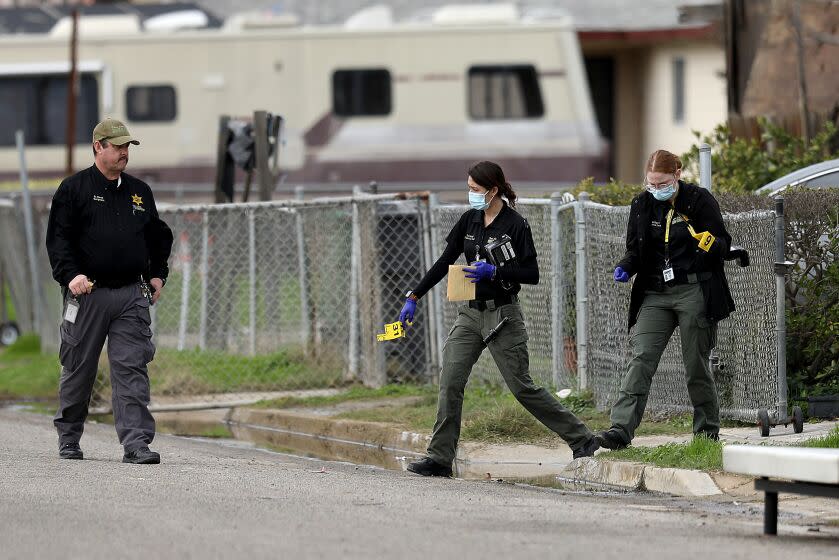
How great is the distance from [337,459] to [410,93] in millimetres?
14176

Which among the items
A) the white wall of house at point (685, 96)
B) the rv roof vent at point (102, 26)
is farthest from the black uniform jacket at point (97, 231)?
the white wall of house at point (685, 96)

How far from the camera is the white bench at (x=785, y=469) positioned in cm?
731

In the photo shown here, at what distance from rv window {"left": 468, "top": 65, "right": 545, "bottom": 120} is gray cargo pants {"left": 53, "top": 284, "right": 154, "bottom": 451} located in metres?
15.5

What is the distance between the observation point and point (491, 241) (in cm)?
996

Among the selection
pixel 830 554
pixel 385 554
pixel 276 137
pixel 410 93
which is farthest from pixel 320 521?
pixel 410 93

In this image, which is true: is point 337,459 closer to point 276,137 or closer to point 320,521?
point 320,521

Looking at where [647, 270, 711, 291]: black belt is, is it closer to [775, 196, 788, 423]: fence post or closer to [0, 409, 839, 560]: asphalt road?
[775, 196, 788, 423]: fence post

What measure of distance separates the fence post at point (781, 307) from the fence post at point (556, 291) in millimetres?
2305

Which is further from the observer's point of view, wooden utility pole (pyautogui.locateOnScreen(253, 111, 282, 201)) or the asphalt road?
wooden utility pole (pyautogui.locateOnScreen(253, 111, 282, 201))

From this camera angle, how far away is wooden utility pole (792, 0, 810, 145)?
52.5 feet

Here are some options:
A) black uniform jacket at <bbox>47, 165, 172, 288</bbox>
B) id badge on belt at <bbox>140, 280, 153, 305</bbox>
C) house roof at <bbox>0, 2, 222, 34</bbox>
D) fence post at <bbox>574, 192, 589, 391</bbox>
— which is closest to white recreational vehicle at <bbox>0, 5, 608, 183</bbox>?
house roof at <bbox>0, 2, 222, 34</bbox>

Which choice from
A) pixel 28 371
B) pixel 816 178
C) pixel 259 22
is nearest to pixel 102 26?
pixel 259 22

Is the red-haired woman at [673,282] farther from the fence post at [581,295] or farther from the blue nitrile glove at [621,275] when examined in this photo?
the fence post at [581,295]

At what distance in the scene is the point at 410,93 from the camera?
25172 millimetres
